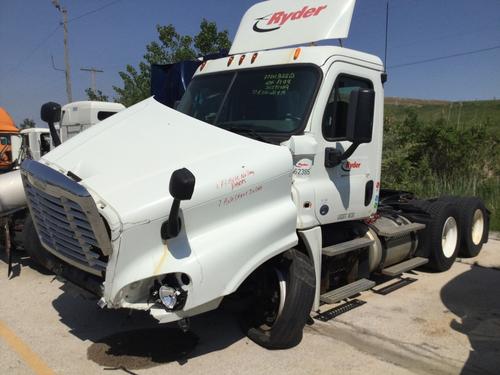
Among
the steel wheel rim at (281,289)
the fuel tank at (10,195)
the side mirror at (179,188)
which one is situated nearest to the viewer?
the side mirror at (179,188)

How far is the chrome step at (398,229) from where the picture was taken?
18.9ft

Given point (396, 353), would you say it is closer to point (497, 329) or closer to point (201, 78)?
point (497, 329)

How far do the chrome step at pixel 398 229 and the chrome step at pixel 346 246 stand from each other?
28 centimetres

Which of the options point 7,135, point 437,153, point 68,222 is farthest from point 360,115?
point 7,135

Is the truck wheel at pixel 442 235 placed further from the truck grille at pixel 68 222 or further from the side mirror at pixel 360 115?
the truck grille at pixel 68 222

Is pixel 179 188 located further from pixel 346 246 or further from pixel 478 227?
pixel 478 227

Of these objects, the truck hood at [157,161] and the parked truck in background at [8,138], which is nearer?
the truck hood at [157,161]

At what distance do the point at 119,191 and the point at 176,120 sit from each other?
133 cm

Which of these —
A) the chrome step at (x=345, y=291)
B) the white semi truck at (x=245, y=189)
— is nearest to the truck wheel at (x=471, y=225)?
the white semi truck at (x=245, y=189)

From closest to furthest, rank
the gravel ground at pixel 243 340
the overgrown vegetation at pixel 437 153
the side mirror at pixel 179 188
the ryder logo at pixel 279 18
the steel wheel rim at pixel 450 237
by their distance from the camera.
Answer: the side mirror at pixel 179 188
the gravel ground at pixel 243 340
the ryder logo at pixel 279 18
the steel wheel rim at pixel 450 237
the overgrown vegetation at pixel 437 153

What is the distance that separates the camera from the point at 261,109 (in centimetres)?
487

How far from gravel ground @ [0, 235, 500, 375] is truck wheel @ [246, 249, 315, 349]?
14 centimetres

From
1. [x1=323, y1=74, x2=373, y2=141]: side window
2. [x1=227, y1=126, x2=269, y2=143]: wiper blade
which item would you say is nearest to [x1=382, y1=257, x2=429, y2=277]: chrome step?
[x1=323, y1=74, x2=373, y2=141]: side window

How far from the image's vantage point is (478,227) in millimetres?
7984
